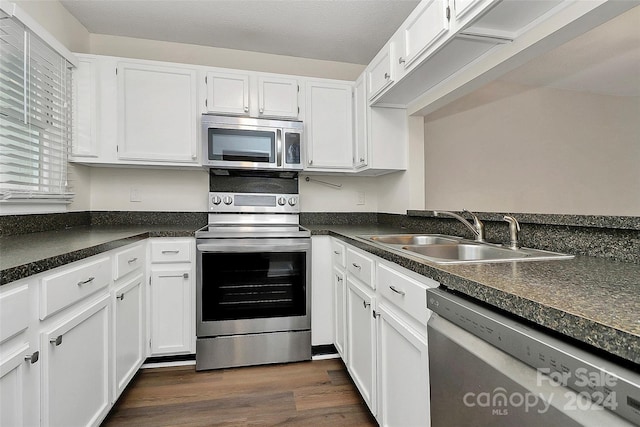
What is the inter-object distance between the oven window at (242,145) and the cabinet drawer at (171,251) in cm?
67

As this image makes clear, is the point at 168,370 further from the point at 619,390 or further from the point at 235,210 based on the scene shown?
the point at 619,390

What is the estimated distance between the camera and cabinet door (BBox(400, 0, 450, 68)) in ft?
4.50

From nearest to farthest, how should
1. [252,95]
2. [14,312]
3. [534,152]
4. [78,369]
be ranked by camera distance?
1. [14,312]
2. [78,369]
3. [252,95]
4. [534,152]

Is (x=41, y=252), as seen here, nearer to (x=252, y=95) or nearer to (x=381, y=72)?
(x=252, y=95)

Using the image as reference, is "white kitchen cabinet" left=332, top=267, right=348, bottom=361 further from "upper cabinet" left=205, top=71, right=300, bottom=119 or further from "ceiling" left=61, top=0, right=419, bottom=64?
"ceiling" left=61, top=0, right=419, bottom=64

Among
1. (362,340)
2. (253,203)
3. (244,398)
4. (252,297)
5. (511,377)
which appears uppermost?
(253,203)

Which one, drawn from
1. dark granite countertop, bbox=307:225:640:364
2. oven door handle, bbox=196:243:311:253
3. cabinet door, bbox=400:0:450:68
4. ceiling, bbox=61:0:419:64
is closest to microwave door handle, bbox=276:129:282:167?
oven door handle, bbox=196:243:311:253

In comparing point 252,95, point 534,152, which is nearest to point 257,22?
point 252,95

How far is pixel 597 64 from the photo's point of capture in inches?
117

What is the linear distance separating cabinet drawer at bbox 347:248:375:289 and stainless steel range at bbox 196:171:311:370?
0.41 meters

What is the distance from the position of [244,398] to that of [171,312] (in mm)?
743

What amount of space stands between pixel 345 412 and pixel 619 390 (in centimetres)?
143

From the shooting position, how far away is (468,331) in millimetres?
756

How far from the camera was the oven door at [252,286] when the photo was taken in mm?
1997
